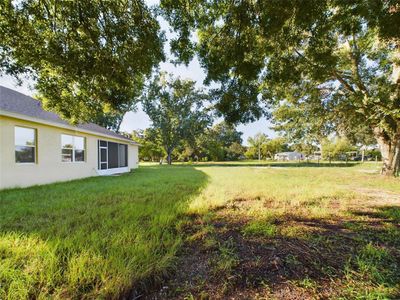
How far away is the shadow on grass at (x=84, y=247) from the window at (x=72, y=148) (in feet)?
15.2

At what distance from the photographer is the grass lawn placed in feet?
5.28

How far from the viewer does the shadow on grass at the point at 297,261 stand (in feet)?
5.27

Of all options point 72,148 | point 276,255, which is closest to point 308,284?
point 276,255

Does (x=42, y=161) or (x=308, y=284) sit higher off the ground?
(x=42, y=161)

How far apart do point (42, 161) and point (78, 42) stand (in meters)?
5.59

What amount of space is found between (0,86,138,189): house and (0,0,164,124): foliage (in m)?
3.08

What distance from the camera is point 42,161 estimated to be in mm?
7043

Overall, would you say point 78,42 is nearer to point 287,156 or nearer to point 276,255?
point 276,255

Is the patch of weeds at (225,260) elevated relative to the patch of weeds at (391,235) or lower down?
elevated

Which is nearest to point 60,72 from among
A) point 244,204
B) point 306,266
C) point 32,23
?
point 32,23

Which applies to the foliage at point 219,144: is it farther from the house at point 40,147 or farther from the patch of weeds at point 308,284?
the patch of weeds at point 308,284

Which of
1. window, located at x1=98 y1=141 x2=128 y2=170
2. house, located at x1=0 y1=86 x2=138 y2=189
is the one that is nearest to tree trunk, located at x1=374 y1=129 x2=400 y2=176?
house, located at x1=0 y1=86 x2=138 y2=189

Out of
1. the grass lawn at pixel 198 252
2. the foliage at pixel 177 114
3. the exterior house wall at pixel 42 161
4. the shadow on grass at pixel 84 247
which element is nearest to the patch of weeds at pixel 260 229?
the grass lawn at pixel 198 252

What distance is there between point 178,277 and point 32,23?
16.7 ft
